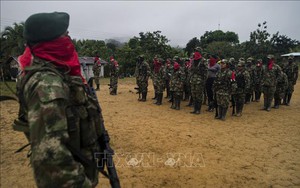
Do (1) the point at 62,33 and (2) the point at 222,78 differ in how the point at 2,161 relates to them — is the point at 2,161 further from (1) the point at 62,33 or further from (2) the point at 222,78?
(2) the point at 222,78

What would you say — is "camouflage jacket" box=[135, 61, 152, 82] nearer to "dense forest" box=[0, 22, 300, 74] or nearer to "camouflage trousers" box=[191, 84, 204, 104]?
"camouflage trousers" box=[191, 84, 204, 104]

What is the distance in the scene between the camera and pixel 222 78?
7656 millimetres

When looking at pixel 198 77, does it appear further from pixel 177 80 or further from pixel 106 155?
pixel 106 155

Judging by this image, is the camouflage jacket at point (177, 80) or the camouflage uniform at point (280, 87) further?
the camouflage uniform at point (280, 87)

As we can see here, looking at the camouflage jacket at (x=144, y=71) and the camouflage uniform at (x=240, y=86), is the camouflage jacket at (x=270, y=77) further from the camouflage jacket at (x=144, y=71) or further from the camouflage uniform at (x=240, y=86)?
the camouflage jacket at (x=144, y=71)

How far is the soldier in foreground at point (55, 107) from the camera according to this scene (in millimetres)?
1390

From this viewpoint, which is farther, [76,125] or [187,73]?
[187,73]

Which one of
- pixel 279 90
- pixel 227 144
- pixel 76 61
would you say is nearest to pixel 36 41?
pixel 76 61

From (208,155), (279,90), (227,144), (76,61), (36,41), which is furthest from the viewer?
(279,90)

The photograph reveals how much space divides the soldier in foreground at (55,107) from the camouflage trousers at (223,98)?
20.8 feet

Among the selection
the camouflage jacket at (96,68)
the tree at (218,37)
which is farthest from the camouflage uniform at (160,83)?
the tree at (218,37)

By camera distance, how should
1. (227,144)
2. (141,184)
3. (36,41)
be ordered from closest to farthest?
(36,41) < (141,184) < (227,144)

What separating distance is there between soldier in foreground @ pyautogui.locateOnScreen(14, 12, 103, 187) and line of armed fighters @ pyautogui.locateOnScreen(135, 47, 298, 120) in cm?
654

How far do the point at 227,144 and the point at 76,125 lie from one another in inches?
189
